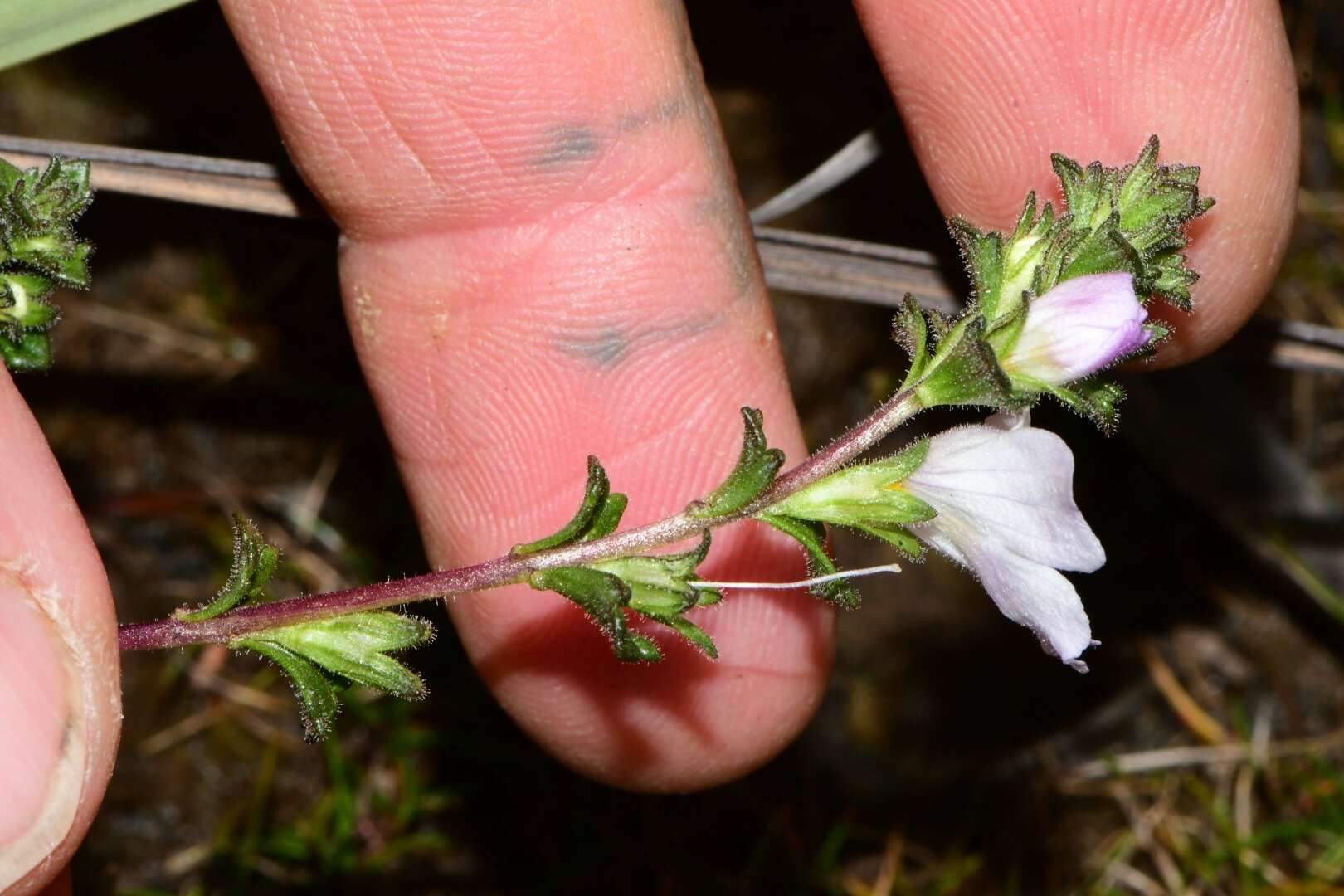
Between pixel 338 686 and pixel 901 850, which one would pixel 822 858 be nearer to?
pixel 901 850

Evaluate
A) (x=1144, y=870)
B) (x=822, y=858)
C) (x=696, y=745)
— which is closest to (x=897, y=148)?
(x=696, y=745)

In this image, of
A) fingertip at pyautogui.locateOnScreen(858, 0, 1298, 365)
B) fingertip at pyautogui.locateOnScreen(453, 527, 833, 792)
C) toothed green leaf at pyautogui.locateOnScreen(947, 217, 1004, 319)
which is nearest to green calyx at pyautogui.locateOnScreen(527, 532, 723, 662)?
toothed green leaf at pyautogui.locateOnScreen(947, 217, 1004, 319)

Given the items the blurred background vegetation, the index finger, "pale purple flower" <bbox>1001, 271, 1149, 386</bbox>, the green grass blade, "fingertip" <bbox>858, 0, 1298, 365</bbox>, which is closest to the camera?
"pale purple flower" <bbox>1001, 271, 1149, 386</bbox>

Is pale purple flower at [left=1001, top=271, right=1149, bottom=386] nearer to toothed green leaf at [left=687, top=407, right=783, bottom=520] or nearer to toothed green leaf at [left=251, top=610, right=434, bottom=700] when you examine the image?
toothed green leaf at [left=687, top=407, right=783, bottom=520]

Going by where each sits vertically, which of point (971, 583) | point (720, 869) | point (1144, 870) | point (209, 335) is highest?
point (209, 335)

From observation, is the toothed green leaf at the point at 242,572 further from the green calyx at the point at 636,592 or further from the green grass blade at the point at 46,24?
the green grass blade at the point at 46,24
